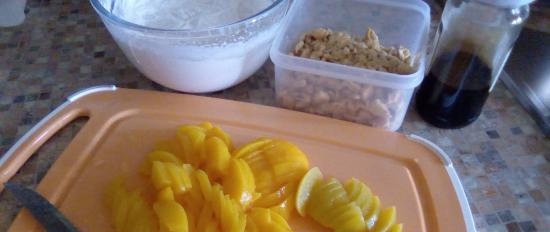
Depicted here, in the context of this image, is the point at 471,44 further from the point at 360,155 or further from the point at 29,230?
the point at 29,230

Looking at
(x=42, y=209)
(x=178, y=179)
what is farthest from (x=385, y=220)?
(x=42, y=209)

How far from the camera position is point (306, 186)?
0.80 m

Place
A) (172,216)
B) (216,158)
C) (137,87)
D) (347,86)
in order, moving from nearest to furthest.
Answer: (172,216)
(216,158)
(347,86)
(137,87)

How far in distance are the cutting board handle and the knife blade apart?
6 centimetres

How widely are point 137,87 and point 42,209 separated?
0.39 m

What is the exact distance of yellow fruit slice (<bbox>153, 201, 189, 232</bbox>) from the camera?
68 cm

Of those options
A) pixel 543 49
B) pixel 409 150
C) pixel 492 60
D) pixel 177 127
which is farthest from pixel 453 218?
pixel 543 49

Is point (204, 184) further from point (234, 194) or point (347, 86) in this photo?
point (347, 86)

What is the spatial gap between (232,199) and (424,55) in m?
0.50

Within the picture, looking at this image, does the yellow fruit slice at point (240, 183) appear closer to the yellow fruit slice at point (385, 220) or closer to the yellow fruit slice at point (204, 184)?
the yellow fruit slice at point (204, 184)

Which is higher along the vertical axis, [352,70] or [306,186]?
[352,70]

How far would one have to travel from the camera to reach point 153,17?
0.98m

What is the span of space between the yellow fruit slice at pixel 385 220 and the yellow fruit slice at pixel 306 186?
13 cm

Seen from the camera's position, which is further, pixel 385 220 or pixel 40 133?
pixel 40 133
